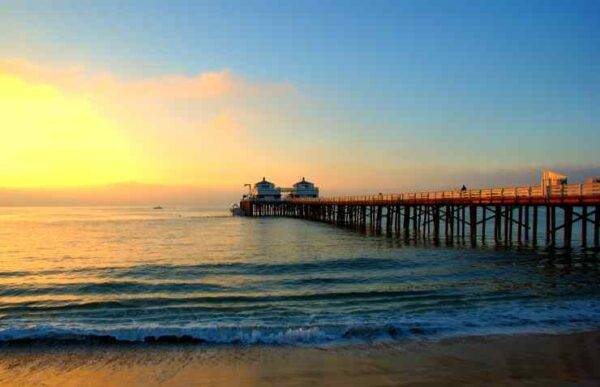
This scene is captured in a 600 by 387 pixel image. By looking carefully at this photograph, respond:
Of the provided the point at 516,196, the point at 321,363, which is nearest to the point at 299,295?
the point at 321,363

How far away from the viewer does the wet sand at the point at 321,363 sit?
8.01 m

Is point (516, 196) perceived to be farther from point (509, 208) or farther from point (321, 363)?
point (321, 363)

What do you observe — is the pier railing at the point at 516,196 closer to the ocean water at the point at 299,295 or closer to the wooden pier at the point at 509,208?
the wooden pier at the point at 509,208

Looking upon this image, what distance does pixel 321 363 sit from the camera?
883 centimetres

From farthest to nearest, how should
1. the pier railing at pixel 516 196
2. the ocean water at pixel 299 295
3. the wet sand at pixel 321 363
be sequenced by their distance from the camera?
the pier railing at pixel 516 196
the ocean water at pixel 299 295
the wet sand at pixel 321 363

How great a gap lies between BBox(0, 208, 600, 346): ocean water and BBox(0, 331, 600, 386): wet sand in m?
0.65

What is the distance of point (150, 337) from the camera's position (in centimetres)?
1056

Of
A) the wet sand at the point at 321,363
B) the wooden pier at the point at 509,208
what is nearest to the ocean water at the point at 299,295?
the wet sand at the point at 321,363

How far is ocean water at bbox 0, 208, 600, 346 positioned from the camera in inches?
432

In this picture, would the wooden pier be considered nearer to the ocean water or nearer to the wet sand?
the ocean water

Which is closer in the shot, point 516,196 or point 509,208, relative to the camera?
point 516,196

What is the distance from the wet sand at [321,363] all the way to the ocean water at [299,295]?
650 millimetres

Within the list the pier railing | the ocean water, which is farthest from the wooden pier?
the ocean water

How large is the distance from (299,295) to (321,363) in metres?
6.94
